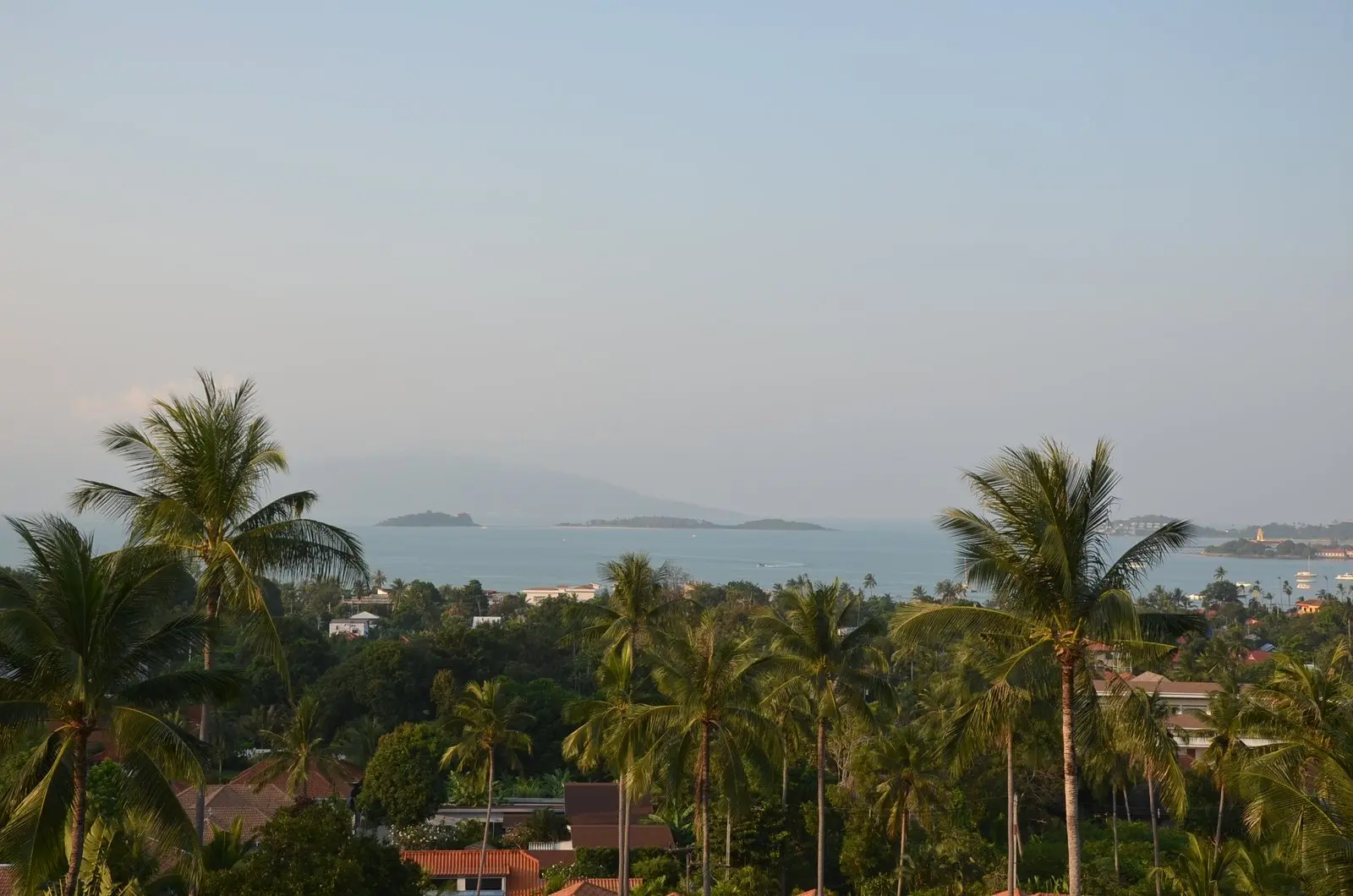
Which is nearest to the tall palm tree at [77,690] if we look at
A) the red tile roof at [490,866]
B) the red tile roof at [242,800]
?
the red tile roof at [490,866]

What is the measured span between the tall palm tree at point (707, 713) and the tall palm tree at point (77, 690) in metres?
11.0

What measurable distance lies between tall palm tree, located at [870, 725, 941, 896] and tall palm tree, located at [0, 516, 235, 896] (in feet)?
62.4

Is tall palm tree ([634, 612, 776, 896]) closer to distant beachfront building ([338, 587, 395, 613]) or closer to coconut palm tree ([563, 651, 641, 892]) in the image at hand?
coconut palm tree ([563, 651, 641, 892])

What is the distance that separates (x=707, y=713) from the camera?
72.3ft

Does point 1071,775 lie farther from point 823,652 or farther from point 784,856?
point 784,856

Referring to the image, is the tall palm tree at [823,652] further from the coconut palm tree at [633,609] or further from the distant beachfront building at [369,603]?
the distant beachfront building at [369,603]

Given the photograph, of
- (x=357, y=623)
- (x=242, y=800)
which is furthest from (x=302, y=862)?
(x=357, y=623)

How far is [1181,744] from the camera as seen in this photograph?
47.3m

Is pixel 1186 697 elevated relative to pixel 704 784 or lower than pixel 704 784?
lower

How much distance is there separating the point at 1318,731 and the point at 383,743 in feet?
95.8

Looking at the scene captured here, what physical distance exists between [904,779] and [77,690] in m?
21.2

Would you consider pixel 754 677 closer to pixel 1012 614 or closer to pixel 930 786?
pixel 930 786

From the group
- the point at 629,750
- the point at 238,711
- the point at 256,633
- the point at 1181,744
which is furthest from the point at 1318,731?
the point at 238,711

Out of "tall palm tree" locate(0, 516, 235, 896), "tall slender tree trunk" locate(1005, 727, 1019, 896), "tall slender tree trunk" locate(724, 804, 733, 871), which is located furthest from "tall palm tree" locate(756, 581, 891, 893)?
"tall palm tree" locate(0, 516, 235, 896)
